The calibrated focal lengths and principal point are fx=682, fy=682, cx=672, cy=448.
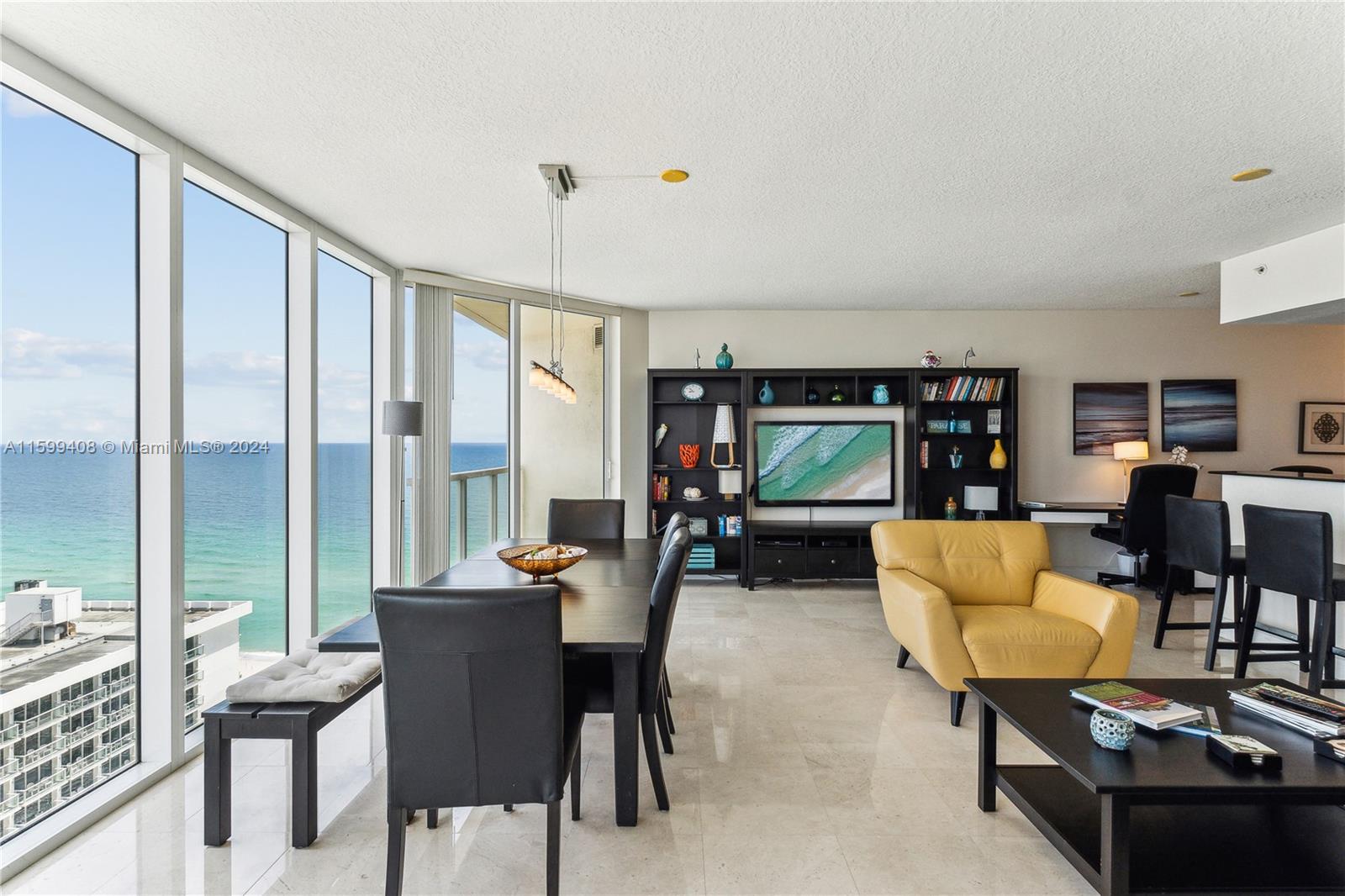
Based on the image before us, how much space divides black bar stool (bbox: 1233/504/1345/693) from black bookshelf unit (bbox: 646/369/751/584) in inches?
144

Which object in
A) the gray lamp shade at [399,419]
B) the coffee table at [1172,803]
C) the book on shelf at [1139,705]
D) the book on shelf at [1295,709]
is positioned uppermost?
the gray lamp shade at [399,419]

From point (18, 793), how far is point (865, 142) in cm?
386

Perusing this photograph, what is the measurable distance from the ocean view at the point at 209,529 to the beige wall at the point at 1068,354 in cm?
326

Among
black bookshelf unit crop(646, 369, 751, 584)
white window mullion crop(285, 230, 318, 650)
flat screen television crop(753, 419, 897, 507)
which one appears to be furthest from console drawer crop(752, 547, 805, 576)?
white window mullion crop(285, 230, 318, 650)

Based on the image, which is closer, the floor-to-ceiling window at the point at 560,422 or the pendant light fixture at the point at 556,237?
the pendant light fixture at the point at 556,237

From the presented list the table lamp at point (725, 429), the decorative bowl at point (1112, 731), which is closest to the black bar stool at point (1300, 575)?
the decorative bowl at point (1112, 731)

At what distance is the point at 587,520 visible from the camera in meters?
4.25

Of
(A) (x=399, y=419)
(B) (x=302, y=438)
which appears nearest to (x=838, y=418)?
(A) (x=399, y=419)

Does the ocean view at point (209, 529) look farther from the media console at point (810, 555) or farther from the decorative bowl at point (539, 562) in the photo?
the media console at point (810, 555)

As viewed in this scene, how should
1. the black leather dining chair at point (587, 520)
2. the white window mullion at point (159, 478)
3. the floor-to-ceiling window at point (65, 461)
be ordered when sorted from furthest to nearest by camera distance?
the black leather dining chair at point (587, 520) < the white window mullion at point (159, 478) < the floor-to-ceiling window at point (65, 461)

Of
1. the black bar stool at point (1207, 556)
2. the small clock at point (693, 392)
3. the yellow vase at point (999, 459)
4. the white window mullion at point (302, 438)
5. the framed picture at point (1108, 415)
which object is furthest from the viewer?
the framed picture at point (1108, 415)

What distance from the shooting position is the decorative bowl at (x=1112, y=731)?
6.36ft

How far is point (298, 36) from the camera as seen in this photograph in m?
2.09

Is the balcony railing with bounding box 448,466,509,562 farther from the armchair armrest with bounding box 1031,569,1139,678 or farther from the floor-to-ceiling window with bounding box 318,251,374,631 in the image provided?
the armchair armrest with bounding box 1031,569,1139,678
